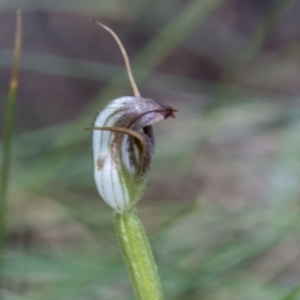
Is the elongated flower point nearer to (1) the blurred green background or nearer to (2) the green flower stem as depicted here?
(2) the green flower stem

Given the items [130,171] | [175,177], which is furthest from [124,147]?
[175,177]

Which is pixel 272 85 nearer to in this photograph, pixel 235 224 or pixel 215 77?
pixel 215 77

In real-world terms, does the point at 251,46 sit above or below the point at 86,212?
above

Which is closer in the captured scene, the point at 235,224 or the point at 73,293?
the point at 73,293

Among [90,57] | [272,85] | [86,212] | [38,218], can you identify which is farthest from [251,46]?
[90,57]

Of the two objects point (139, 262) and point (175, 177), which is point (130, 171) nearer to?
point (139, 262)

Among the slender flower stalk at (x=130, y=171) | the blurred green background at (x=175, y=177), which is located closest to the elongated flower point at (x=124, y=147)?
the slender flower stalk at (x=130, y=171)

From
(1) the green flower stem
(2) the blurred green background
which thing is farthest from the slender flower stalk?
(2) the blurred green background

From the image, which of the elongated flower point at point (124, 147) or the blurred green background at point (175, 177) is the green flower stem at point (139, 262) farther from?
the blurred green background at point (175, 177)
